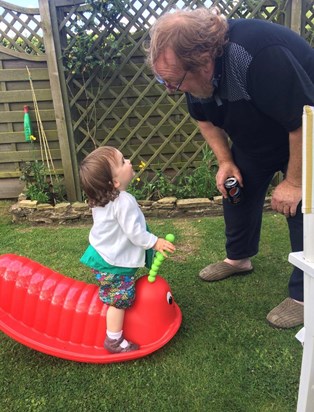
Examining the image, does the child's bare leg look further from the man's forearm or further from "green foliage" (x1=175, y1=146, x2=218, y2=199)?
"green foliage" (x1=175, y1=146, x2=218, y2=199)

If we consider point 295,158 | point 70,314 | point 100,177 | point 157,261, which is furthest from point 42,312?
point 295,158

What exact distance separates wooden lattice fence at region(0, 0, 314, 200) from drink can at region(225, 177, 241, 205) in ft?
6.76

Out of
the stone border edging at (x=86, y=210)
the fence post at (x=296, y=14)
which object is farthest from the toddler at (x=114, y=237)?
the fence post at (x=296, y=14)

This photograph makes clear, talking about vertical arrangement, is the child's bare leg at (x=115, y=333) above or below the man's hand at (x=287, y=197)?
below

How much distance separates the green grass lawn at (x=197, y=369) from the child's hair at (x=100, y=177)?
0.88 m

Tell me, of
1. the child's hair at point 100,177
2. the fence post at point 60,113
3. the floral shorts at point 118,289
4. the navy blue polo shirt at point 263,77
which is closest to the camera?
the navy blue polo shirt at point 263,77

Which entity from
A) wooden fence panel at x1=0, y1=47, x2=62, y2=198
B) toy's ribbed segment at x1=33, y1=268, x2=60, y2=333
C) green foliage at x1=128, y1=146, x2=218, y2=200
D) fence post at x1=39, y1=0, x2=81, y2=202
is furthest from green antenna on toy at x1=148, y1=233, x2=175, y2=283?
wooden fence panel at x1=0, y1=47, x2=62, y2=198

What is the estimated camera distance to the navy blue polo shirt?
1635 millimetres

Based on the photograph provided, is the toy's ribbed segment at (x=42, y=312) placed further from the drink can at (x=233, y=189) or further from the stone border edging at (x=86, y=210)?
the stone border edging at (x=86, y=210)


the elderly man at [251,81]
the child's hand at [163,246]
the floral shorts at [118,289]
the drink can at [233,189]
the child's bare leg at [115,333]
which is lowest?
the child's bare leg at [115,333]

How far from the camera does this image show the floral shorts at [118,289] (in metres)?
1.99

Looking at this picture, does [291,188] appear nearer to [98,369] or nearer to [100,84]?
[98,369]

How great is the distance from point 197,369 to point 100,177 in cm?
108

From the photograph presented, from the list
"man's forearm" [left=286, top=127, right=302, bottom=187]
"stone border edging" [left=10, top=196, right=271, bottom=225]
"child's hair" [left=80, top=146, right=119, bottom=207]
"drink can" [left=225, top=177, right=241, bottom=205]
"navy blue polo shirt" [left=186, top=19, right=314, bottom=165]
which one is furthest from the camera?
"stone border edging" [left=10, top=196, right=271, bottom=225]
